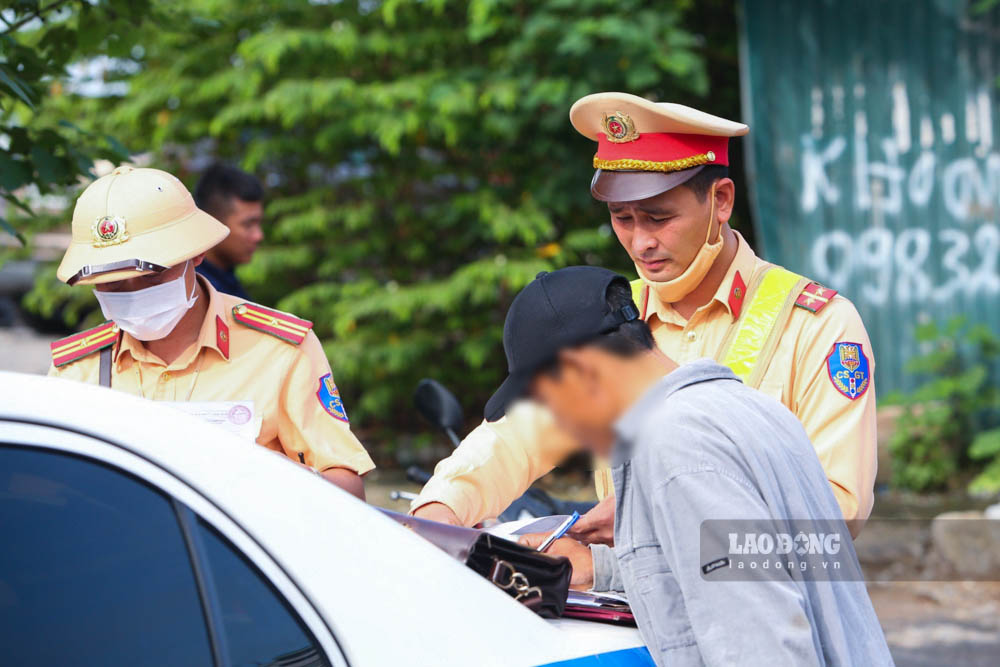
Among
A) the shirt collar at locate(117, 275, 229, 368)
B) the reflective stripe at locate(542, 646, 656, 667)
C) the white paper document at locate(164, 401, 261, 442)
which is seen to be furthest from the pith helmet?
the reflective stripe at locate(542, 646, 656, 667)

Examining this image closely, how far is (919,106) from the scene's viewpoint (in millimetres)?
7164

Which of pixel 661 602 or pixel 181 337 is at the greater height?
pixel 181 337

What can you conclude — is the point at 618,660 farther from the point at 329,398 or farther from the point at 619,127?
the point at 619,127

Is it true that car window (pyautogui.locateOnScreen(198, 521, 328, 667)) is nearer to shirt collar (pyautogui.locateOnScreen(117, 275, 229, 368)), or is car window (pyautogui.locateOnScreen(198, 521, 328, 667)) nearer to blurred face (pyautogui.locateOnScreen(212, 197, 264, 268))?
shirt collar (pyautogui.locateOnScreen(117, 275, 229, 368))

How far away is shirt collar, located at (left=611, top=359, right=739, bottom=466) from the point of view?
158 centimetres

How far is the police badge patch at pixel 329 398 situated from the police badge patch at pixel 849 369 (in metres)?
1.16

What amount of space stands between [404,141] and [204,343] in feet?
15.5

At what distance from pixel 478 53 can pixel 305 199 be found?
1492 mm

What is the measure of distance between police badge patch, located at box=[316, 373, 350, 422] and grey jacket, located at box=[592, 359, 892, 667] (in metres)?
1.15

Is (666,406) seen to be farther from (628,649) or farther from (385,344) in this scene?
(385,344)

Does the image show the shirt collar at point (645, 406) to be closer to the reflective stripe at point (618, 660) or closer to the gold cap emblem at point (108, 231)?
the reflective stripe at point (618, 660)

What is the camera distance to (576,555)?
6.61 ft

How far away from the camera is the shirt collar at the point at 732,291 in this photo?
8.04ft

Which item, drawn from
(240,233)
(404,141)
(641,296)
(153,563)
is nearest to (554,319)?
(153,563)
